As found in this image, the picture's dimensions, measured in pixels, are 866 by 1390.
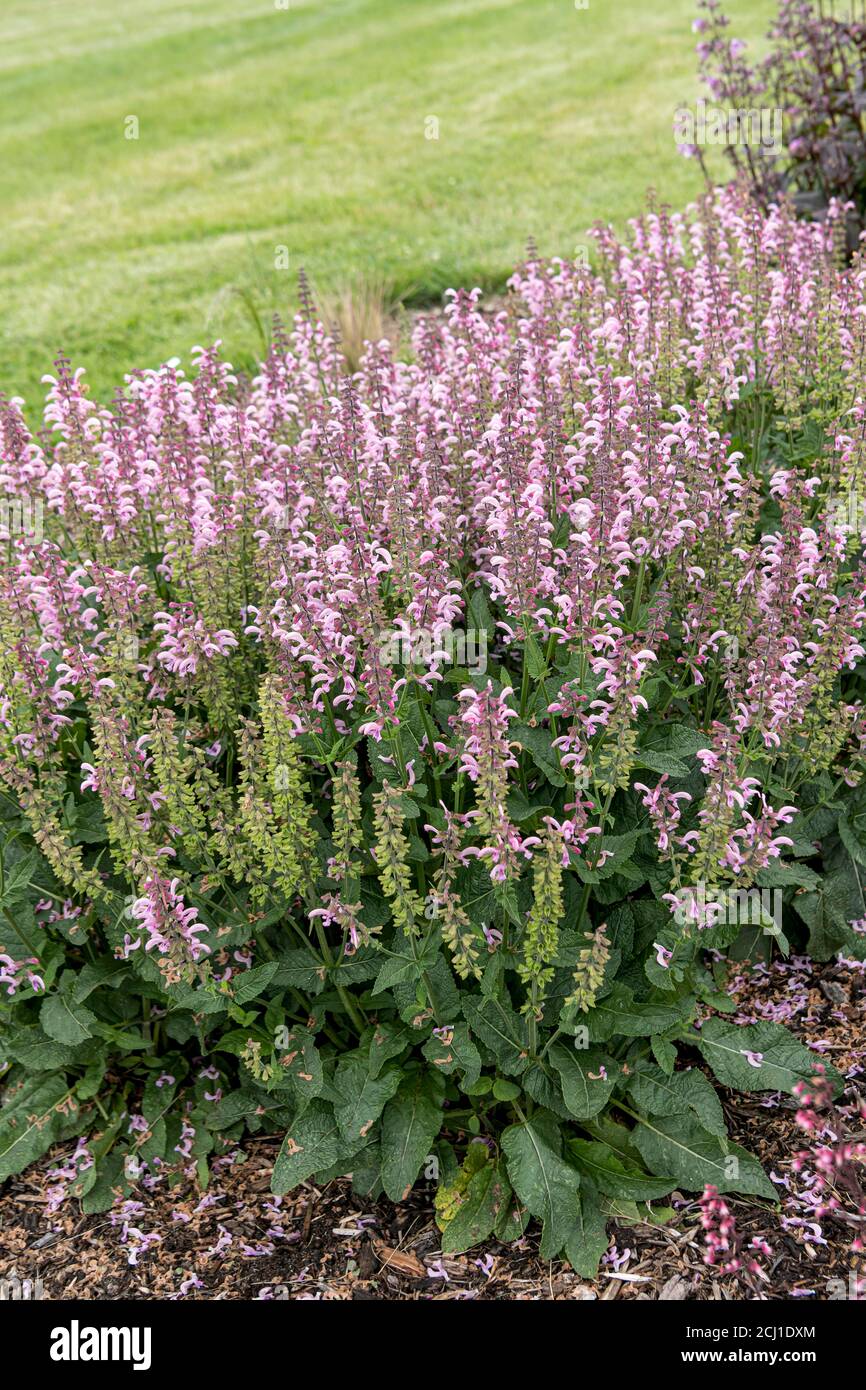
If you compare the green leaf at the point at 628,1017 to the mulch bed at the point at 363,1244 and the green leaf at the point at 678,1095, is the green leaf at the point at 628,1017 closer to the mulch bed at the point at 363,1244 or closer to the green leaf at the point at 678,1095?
the green leaf at the point at 678,1095

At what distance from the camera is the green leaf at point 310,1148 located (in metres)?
3.39

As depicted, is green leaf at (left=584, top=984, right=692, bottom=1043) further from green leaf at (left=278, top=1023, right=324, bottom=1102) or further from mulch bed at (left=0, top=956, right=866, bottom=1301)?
green leaf at (left=278, top=1023, right=324, bottom=1102)

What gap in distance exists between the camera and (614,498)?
3475mm

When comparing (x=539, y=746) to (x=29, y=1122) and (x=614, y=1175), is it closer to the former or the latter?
(x=614, y=1175)

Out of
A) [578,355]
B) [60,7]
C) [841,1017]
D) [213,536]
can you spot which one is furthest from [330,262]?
[60,7]

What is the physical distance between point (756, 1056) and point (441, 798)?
1.14 meters

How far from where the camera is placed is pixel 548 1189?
11.0 ft

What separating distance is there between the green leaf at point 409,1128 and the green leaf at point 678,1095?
553 millimetres

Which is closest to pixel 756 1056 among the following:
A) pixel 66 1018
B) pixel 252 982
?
pixel 252 982

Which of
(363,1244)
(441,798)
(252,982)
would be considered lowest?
(363,1244)

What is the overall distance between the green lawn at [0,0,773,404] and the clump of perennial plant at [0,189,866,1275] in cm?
521

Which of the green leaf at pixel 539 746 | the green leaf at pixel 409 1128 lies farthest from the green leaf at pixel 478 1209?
the green leaf at pixel 539 746

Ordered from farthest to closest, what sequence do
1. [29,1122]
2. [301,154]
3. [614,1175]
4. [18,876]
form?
[301,154] → [29,1122] → [18,876] → [614,1175]

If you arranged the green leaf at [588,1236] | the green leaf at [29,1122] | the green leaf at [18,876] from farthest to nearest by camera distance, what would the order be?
the green leaf at [29,1122], the green leaf at [18,876], the green leaf at [588,1236]
